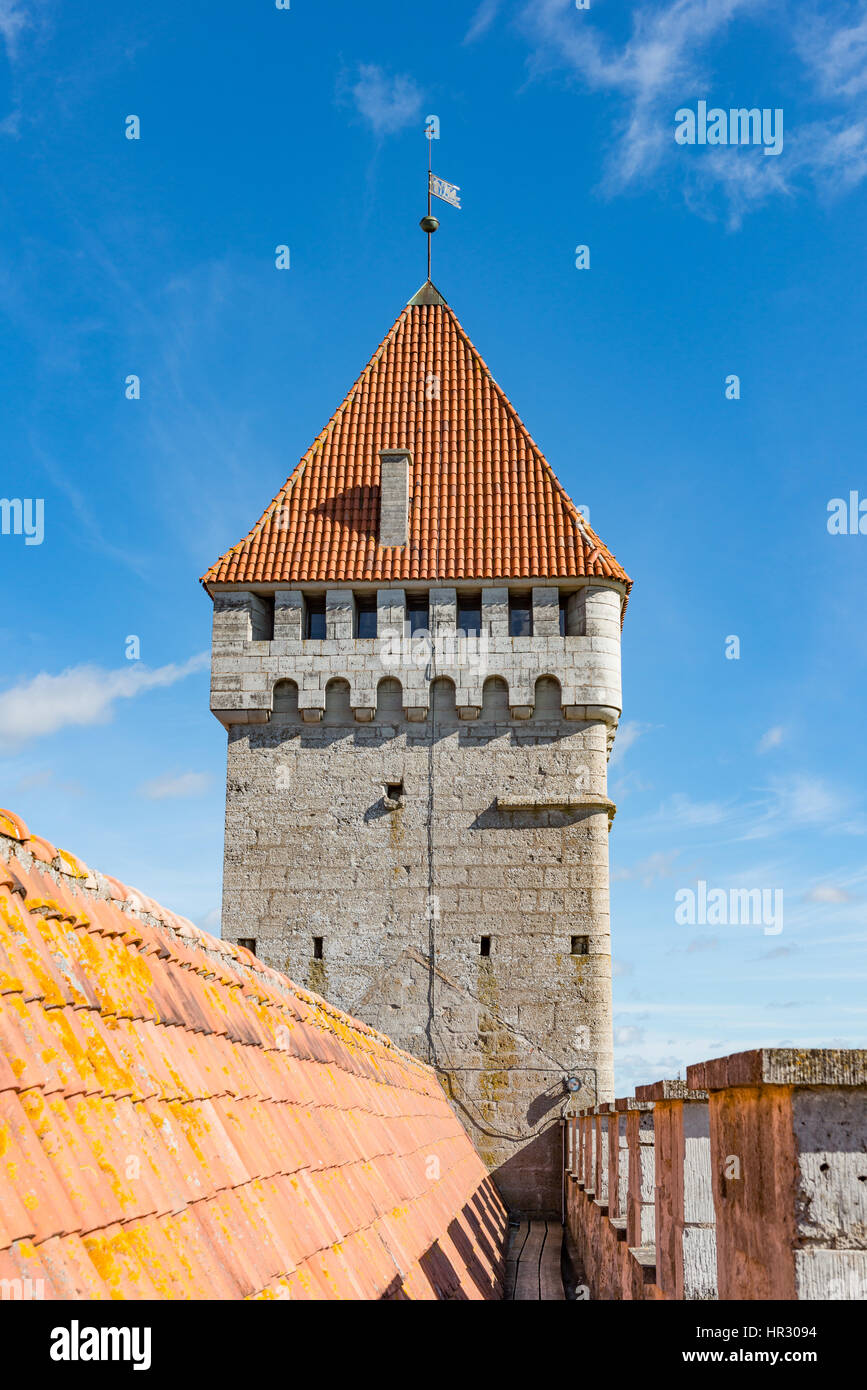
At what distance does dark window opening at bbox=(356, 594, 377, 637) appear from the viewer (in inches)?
665

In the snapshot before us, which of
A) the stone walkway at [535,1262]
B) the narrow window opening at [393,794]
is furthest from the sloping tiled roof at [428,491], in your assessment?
the stone walkway at [535,1262]

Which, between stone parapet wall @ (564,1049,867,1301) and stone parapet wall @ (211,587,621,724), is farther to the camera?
stone parapet wall @ (211,587,621,724)

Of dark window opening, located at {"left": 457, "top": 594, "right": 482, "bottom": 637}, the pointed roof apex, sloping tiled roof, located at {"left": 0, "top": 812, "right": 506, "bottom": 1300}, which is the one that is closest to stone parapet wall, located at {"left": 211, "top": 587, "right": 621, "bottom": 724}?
dark window opening, located at {"left": 457, "top": 594, "right": 482, "bottom": 637}

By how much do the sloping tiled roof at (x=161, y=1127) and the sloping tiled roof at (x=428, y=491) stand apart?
1246cm

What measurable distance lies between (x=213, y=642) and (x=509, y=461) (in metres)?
5.03

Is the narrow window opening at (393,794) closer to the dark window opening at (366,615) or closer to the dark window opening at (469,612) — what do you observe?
the dark window opening at (366,615)

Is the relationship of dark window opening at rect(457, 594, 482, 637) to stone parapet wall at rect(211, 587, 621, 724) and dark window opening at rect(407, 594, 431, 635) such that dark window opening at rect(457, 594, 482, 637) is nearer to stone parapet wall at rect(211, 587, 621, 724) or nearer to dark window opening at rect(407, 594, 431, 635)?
stone parapet wall at rect(211, 587, 621, 724)

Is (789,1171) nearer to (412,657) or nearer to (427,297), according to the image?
(412,657)

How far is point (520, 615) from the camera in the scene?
16.9 m

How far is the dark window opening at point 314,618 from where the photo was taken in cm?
1700

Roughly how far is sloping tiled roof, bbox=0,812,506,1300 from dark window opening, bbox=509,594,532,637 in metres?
12.3

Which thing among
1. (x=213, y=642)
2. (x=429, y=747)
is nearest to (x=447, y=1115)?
(x=429, y=747)

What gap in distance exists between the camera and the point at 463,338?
19.5 metres
